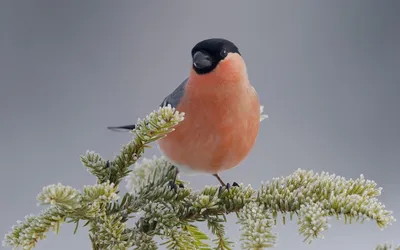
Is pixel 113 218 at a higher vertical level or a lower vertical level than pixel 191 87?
lower

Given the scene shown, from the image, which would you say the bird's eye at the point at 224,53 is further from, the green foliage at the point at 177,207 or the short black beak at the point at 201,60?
the green foliage at the point at 177,207

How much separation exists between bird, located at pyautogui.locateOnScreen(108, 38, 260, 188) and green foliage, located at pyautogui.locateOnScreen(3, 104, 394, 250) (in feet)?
0.32

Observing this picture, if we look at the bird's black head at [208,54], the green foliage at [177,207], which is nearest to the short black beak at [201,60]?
the bird's black head at [208,54]

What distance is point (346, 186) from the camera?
2.05 ft

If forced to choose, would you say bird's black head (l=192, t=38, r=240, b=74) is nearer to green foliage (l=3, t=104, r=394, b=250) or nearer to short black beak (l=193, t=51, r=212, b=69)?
short black beak (l=193, t=51, r=212, b=69)

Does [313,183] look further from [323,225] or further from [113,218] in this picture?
[113,218]

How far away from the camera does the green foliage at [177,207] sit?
520mm

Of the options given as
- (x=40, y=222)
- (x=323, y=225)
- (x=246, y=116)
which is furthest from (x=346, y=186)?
(x=40, y=222)

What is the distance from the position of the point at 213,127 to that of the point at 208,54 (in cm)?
13

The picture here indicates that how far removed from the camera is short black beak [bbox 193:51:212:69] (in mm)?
832

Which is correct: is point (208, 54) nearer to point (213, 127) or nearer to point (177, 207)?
point (213, 127)

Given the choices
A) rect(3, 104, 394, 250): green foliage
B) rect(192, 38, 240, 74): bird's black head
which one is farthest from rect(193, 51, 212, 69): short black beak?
rect(3, 104, 394, 250): green foliage

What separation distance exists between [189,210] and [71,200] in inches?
8.7

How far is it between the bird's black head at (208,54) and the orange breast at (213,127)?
0.7 inches
